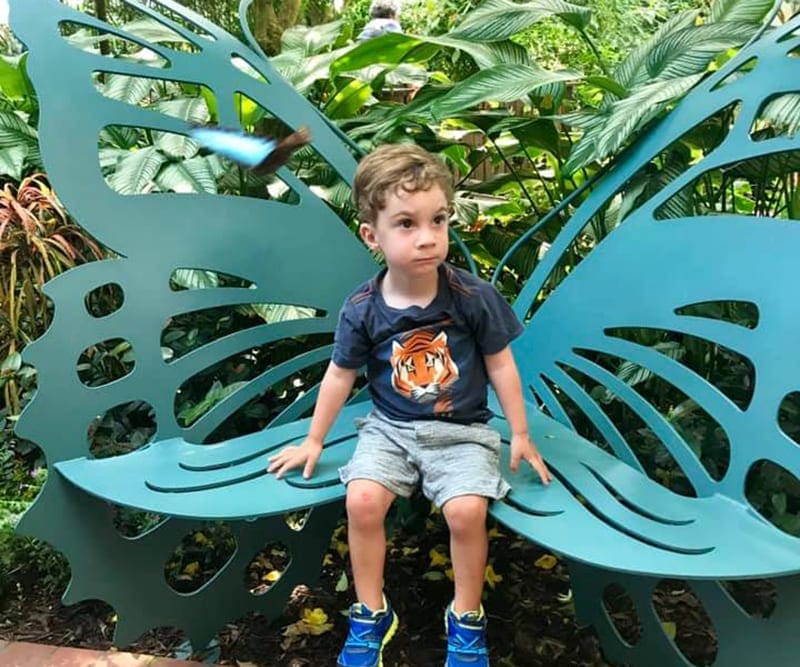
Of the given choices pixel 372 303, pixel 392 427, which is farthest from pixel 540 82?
pixel 392 427

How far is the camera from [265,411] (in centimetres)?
242

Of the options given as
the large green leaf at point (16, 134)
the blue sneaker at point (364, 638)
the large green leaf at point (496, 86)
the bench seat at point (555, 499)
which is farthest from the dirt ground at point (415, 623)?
the large green leaf at point (16, 134)

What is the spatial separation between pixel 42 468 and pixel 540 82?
1.89m

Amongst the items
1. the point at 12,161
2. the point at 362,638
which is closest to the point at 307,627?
the point at 362,638

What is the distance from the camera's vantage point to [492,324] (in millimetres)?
1691

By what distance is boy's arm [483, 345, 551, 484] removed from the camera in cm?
161

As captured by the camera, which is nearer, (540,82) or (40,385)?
(40,385)

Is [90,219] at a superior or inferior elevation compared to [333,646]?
superior

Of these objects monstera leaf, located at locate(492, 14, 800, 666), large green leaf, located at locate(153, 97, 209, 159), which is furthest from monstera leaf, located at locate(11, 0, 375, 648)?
monstera leaf, located at locate(492, 14, 800, 666)

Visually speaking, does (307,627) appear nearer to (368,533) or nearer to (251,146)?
(368,533)

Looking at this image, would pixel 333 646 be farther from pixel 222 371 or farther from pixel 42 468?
pixel 42 468

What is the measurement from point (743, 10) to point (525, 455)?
4.12ft

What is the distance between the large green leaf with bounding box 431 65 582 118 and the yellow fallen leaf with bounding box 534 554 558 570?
129 centimetres

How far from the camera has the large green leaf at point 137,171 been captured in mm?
2244
